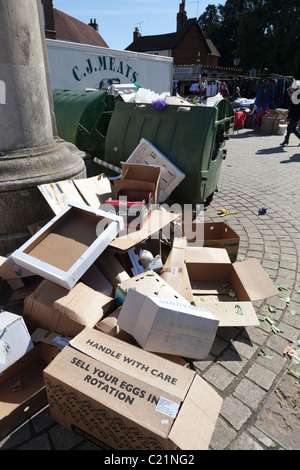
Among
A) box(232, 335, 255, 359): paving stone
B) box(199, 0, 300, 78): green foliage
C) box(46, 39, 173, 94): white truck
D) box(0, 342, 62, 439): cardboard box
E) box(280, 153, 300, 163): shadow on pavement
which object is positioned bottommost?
box(232, 335, 255, 359): paving stone

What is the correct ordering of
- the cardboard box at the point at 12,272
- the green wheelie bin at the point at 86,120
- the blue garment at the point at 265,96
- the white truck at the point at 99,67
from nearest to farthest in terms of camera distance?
the cardboard box at the point at 12,272 < the green wheelie bin at the point at 86,120 < the white truck at the point at 99,67 < the blue garment at the point at 265,96

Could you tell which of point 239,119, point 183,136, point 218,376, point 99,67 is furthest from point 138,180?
point 239,119

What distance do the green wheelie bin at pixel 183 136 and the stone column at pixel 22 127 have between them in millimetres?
1692

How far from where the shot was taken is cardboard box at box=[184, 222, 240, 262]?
11.2 feet

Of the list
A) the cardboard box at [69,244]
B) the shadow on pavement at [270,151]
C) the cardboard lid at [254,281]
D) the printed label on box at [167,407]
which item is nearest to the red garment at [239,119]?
the shadow on pavement at [270,151]

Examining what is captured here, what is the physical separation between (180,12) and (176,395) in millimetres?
49384

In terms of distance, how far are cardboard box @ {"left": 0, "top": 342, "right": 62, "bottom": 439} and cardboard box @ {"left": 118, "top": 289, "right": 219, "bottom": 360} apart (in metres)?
0.58

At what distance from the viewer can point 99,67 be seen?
33.6 feet

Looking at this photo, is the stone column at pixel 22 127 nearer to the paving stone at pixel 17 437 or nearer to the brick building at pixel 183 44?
the paving stone at pixel 17 437

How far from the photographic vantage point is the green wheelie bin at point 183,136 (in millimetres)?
4094

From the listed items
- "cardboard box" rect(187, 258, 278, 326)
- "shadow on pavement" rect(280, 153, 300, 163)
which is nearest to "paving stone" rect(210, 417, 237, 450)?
"cardboard box" rect(187, 258, 278, 326)

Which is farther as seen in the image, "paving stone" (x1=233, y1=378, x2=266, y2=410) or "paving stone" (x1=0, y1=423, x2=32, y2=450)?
"paving stone" (x1=233, y1=378, x2=266, y2=410)

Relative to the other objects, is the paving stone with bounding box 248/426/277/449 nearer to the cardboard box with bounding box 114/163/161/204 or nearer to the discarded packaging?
the discarded packaging
